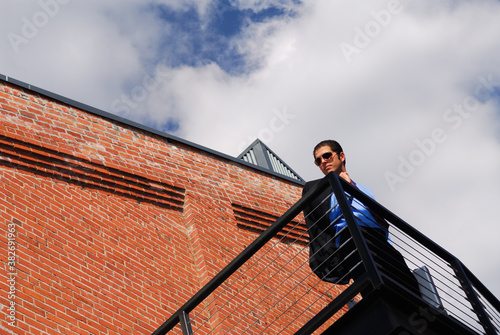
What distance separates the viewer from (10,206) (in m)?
6.96

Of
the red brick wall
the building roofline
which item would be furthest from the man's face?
the building roofline

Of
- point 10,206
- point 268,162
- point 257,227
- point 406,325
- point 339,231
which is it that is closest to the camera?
point 406,325

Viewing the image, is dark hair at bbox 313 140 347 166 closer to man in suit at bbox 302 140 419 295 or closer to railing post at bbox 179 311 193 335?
man in suit at bbox 302 140 419 295

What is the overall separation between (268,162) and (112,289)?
233 inches

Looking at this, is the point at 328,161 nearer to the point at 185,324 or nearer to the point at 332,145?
the point at 332,145

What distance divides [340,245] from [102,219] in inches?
147

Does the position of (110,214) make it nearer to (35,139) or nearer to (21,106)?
(35,139)

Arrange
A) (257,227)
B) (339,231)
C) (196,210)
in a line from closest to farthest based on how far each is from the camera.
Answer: (339,231) < (196,210) < (257,227)

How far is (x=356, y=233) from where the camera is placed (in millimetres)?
4602

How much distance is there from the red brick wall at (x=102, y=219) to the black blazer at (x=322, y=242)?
104 inches

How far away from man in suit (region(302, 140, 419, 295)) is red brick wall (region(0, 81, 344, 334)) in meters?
2.66

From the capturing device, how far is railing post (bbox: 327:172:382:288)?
4324 mm

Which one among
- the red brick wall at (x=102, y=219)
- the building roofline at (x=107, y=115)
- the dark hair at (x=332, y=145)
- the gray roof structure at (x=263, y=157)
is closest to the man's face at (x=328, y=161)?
the dark hair at (x=332, y=145)

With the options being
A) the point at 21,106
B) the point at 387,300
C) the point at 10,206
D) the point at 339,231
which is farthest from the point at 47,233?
the point at 387,300
